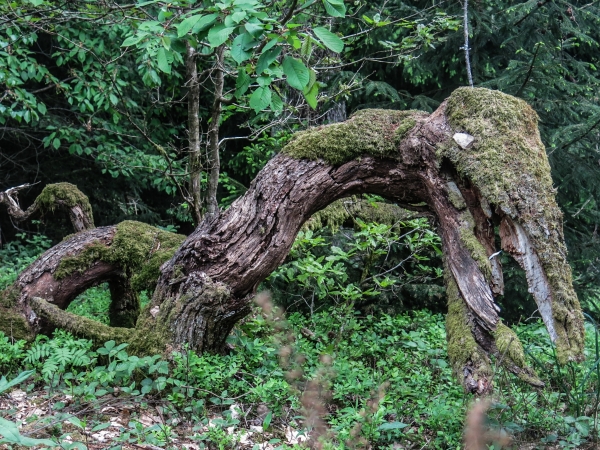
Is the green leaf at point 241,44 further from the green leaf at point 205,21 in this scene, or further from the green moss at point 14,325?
the green moss at point 14,325

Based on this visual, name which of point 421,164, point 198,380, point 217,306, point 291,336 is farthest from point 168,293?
point 421,164

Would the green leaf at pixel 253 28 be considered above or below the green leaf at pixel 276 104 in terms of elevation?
above

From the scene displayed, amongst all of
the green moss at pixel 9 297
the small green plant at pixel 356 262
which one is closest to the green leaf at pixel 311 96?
the small green plant at pixel 356 262

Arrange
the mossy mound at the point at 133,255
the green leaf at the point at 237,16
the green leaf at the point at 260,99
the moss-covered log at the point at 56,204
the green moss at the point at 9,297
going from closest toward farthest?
1. the green leaf at the point at 237,16
2. the green leaf at the point at 260,99
3. the green moss at the point at 9,297
4. the mossy mound at the point at 133,255
5. the moss-covered log at the point at 56,204

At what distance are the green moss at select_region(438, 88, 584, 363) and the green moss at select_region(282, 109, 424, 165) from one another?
39cm

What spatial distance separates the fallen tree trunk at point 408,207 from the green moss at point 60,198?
0.73 metres

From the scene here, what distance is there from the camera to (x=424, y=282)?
657 cm

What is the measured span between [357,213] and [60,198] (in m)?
3.00

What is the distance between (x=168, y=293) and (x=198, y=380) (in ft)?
2.57

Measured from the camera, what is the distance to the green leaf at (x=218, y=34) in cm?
228

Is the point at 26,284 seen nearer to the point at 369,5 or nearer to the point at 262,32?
the point at 262,32

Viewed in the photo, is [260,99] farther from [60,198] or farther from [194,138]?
[60,198]

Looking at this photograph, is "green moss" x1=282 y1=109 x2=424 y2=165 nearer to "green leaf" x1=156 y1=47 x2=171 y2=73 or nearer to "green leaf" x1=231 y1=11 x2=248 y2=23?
"green leaf" x1=156 y1=47 x2=171 y2=73

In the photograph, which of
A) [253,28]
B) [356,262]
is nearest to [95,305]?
[356,262]
